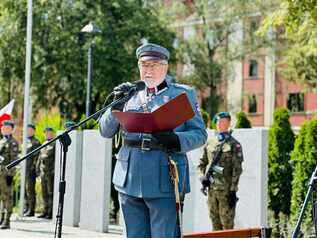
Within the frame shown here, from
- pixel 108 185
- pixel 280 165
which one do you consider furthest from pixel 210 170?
pixel 280 165

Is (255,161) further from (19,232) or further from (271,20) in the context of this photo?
(19,232)

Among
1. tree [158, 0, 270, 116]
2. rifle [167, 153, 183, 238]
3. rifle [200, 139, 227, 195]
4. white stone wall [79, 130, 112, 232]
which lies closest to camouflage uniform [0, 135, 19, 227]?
white stone wall [79, 130, 112, 232]

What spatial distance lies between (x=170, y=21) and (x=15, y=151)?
27690 mm

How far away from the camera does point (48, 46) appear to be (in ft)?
91.5

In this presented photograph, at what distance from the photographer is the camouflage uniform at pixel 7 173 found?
1168 cm

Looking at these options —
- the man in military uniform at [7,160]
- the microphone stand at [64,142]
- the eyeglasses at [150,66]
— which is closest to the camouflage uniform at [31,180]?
the man in military uniform at [7,160]

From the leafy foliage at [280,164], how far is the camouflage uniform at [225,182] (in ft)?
10.6

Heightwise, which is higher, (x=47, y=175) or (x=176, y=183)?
(x=47, y=175)

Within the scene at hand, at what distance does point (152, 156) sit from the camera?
4531 mm

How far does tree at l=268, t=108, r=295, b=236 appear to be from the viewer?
39.2ft

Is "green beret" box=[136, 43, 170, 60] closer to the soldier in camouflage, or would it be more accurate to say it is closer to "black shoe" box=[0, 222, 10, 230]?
"black shoe" box=[0, 222, 10, 230]

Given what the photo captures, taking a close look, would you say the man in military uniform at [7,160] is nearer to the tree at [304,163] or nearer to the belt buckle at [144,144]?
the tree at [304,163]

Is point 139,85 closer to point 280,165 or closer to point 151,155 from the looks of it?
point 151,155

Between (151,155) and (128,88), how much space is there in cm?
49
